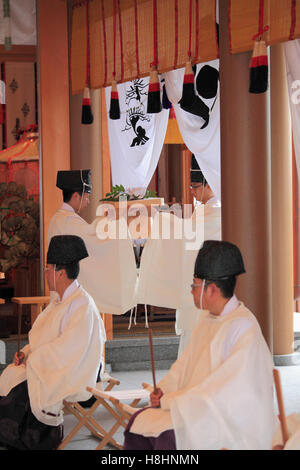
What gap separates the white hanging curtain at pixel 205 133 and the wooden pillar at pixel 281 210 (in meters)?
0.90

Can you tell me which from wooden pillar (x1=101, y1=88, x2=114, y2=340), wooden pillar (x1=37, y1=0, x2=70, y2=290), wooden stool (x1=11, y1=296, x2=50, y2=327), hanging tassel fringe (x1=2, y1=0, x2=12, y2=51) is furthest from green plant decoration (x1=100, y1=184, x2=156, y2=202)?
hanging tassel fringe (x1=2, y1=0, x2=12, y2=51)

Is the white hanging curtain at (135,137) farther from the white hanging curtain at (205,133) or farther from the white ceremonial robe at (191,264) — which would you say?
the white ceremonial robe at (191,264)

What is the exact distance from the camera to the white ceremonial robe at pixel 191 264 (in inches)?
220

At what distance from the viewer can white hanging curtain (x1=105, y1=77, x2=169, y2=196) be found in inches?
265

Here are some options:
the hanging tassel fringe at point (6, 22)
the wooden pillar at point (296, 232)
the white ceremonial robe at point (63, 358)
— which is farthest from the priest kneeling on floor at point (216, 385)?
the wooden pillar at point (296, 232)

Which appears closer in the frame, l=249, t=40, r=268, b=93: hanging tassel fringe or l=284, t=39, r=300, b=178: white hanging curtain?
l=249, t=40, r=268, b=93: hanging tassel fringe

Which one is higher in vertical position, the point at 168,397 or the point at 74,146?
the point at 74,146

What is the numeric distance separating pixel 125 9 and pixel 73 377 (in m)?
3.49

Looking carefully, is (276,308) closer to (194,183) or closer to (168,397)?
(194,183)

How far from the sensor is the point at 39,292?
7.13 metres

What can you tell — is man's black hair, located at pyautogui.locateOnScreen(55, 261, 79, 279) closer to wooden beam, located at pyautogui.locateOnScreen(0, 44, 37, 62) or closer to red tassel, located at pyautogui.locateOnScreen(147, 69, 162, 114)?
red tassel, located at pyautogui.locateOnScreen(147, 69, 162, 114)

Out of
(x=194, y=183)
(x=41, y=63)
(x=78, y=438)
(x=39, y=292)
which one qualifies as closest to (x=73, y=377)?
(x=78, y=438)

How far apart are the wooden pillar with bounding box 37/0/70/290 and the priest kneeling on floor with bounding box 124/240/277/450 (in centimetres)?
381

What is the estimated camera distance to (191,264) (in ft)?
18.7
